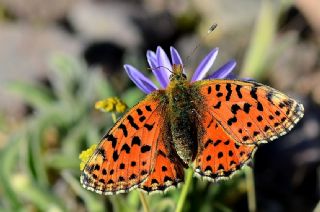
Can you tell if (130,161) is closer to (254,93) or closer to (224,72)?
(254,93)

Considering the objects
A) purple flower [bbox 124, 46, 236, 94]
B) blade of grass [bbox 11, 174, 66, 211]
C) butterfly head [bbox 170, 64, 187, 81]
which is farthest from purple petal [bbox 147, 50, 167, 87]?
blade of grass [bbox 11, 174, 66, 211]

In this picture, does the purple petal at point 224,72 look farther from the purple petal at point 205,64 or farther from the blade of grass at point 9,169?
the blade of grass at point 9,169

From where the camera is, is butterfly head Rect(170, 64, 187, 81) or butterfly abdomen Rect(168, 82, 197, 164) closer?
butterfly abdomen Rect(168, 82, 197, 164)

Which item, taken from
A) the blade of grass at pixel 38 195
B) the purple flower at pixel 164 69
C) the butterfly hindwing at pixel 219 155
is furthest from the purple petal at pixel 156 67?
the blade of grass at pixel 38 195

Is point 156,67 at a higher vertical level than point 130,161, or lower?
higher

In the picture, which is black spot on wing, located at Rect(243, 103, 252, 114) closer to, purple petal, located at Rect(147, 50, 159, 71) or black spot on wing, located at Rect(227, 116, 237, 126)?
black spot on wing, located at Rect(227, 116, 237, 126)

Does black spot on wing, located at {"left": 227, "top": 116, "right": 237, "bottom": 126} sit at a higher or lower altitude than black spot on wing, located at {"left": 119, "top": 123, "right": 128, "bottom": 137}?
lower

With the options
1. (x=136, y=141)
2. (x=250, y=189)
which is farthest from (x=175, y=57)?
(x=250, y=189)
